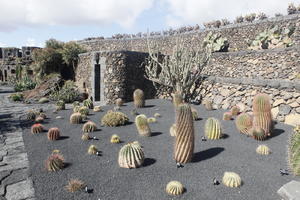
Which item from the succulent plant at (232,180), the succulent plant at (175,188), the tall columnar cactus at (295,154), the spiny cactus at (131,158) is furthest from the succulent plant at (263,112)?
the succulent plant at (175,188)

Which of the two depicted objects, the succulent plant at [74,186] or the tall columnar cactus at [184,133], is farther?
the tall columnar cactus at [184,133]

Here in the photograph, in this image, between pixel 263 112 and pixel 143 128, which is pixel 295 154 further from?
pixel 143 128

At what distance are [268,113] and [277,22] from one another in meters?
10.8

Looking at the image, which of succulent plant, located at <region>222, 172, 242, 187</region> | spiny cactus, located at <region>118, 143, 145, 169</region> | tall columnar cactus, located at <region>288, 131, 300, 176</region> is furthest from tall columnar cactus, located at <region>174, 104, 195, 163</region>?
tall columnar cactus, located at <region>288, 131, 300, 176</region>

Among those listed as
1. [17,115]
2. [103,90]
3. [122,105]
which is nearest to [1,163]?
[17,115]

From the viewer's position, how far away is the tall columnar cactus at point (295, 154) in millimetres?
4305

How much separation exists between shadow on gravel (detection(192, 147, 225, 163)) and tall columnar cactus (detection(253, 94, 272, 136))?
4.16 feet

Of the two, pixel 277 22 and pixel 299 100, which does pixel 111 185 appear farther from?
pixel 277 22

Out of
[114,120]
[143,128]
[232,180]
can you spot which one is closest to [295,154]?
[232,180]

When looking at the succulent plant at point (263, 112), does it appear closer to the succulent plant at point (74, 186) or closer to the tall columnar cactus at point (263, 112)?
the tall columnar cactus at point (263, 112)

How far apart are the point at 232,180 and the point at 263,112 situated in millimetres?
2629

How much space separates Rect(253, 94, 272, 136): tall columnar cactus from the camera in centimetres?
638

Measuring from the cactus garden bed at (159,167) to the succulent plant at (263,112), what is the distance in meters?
0.39

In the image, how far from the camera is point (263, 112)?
638cm
